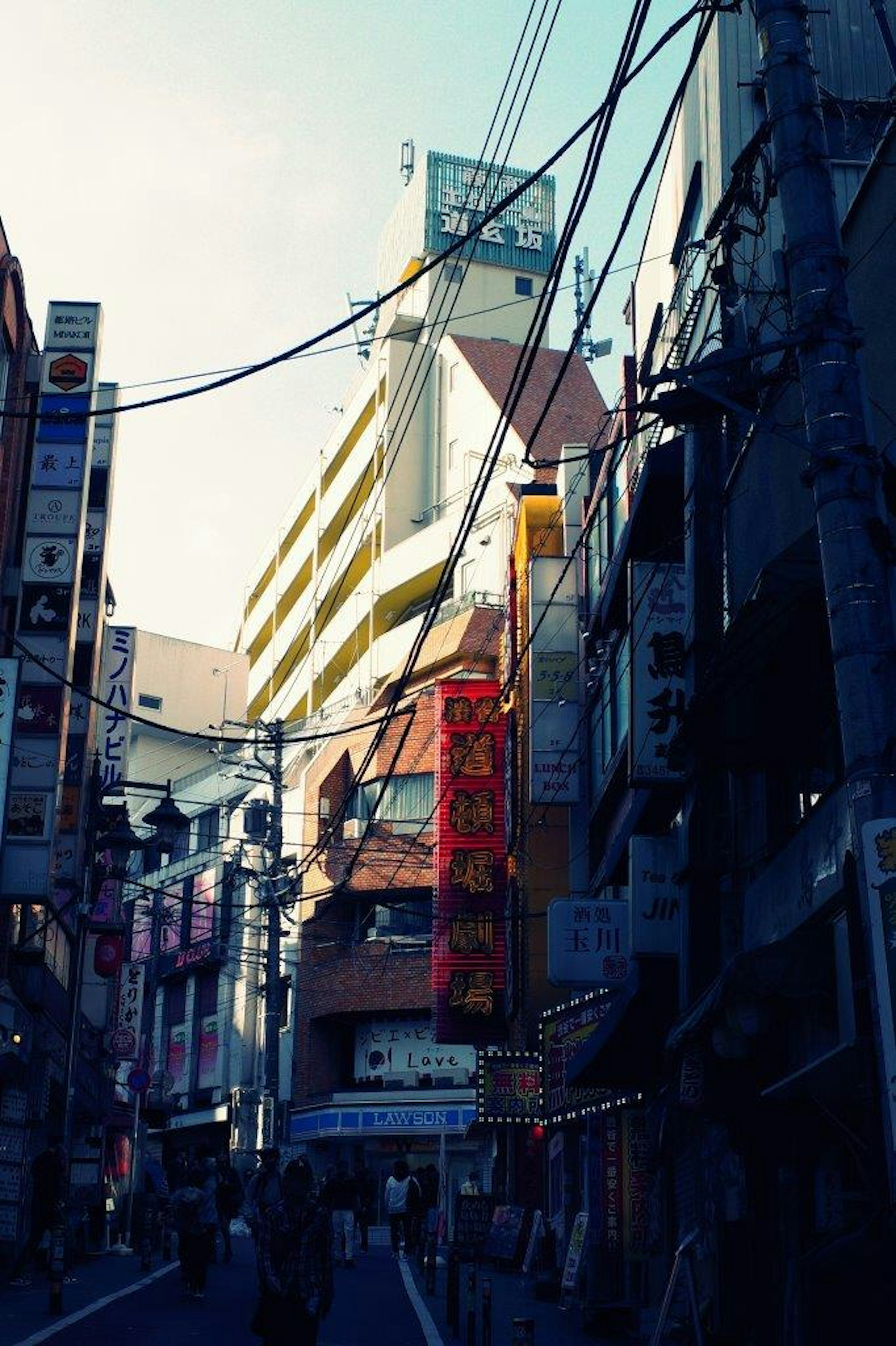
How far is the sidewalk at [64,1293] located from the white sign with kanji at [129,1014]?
40.1 ft

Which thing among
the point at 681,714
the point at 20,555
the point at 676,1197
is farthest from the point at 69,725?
the point at 681,714

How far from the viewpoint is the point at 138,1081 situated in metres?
37.4

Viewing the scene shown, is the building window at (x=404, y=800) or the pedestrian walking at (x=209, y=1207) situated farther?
the building window at (x=404, y=800)

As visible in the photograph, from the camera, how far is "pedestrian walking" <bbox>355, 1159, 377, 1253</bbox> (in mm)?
34969

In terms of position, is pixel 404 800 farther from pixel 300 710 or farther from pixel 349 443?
pixel 349 443

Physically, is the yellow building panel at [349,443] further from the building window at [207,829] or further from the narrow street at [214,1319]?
the narrow street at [214,1319]

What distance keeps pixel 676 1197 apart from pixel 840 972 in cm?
1011

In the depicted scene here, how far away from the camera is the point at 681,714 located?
47.6 feet

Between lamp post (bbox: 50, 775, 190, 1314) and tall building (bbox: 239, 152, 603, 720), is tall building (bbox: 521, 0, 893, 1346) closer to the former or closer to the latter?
lamp post (bbox: 50, 775, 190, 1314)

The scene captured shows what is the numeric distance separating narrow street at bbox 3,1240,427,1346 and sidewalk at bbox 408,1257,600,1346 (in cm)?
36

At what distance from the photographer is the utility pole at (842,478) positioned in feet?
25.0

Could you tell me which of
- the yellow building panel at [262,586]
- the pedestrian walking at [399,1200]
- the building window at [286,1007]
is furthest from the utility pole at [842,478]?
the yellow building panel at [262,586]

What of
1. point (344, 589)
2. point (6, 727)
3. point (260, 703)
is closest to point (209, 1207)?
point (6, 727)

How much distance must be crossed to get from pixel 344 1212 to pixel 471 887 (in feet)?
48.4
